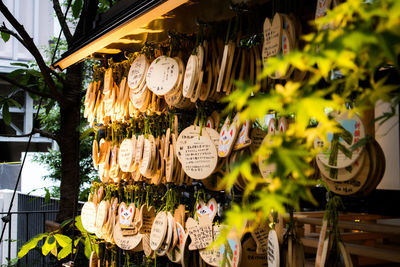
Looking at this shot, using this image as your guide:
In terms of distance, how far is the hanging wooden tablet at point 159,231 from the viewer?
1803mm

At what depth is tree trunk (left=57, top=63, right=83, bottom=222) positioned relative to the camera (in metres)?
3.04

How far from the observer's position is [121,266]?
2.41 m

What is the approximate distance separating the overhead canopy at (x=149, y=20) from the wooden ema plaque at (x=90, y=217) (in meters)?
0.78

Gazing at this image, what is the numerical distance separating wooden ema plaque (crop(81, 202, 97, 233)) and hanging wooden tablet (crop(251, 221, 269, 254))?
119cm

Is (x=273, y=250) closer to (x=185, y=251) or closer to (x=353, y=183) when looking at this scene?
(x=353, y=183)

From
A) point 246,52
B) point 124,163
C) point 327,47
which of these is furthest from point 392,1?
point 124,163

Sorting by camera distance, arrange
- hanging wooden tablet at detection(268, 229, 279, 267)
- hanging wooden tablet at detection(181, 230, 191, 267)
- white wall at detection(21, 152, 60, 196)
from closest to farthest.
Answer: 1. hanging wooden tablet at detection(268, 229, 279, 267)
2. hanging wooden tablet at detection(181, 230, 191, 267)
3. white wall at detection(21, 152, 60, 196)

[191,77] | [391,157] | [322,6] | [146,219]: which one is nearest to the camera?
[322,6]

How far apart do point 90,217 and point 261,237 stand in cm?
124

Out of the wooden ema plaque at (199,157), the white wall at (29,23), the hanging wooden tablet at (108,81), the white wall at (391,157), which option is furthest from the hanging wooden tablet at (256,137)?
the white wall at (29,23)

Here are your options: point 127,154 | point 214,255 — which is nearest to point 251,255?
point 214,255

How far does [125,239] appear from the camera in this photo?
2.11 meters

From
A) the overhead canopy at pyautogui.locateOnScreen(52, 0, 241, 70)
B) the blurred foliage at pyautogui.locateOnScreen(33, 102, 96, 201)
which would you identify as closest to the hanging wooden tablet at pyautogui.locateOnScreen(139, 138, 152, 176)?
the overhead canopy at pyautogui.locateOnScreen(52, 0, 241, 70)

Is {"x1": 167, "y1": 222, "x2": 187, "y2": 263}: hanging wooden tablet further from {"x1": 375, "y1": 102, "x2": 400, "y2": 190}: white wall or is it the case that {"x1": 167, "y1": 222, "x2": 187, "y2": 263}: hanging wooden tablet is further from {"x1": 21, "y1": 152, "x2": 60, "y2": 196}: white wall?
{"x1": 21, "y1": 152, "x2": 60, "y2": 196}: white wall
